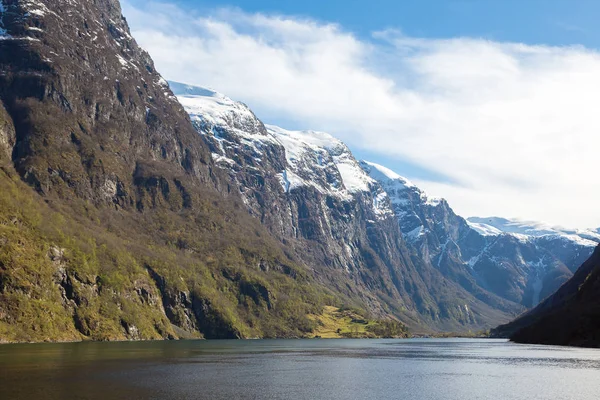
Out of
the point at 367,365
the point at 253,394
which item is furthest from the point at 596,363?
the point at 253,394


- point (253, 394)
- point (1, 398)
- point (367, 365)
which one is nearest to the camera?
point (1, 398)

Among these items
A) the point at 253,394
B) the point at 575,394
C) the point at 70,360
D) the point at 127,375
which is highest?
the point at 575,394

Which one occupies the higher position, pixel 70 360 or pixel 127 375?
pixel 127 375

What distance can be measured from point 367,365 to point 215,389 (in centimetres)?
7411

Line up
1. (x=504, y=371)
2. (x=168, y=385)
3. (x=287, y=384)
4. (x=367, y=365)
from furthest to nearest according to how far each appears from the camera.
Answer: (x=367, y=365), (x=504, y=371), (x=287, y=384), (x=168, y=385)

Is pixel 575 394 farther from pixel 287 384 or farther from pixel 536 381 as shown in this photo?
pixel 287 384

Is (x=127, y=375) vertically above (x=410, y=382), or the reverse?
(x=410, y=382)

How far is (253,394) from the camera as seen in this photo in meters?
101

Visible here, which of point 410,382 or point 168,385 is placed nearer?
point 168,385

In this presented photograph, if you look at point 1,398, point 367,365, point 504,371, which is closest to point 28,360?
point 1,398

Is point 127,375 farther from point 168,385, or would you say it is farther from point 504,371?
point 504,371

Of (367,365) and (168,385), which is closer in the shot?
(168,385)

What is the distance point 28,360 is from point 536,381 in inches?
4504

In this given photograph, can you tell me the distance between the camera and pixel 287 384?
117 metres
